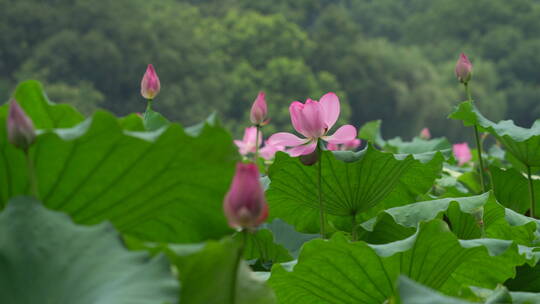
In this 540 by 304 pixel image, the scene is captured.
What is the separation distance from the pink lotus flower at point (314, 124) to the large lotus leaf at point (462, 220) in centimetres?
13

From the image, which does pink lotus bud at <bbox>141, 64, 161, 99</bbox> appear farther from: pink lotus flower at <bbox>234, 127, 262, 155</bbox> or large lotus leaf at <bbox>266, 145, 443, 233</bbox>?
pink lotus flower at <bbox>234, 127, 262, 155</bbox>

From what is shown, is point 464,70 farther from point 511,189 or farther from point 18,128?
point 18,128

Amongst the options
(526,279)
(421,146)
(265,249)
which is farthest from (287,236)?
(421,146)

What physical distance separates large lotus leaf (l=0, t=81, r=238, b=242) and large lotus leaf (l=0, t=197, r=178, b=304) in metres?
0.06

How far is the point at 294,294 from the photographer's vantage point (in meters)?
0.82

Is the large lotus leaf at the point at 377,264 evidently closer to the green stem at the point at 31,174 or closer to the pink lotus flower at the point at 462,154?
the green stem at the point at 31,174

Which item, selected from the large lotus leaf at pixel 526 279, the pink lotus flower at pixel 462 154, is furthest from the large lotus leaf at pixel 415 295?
the pink lotus flower at pixel 462 154

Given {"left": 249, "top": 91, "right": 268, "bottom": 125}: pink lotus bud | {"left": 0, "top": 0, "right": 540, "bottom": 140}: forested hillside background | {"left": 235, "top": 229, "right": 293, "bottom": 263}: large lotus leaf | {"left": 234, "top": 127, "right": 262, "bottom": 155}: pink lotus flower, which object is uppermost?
{"left": 249, "top": 91, "right": 268, "bottom": 125}: pink lotus bud

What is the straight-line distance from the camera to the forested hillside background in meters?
22.8

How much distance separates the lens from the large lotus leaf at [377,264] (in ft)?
2.49

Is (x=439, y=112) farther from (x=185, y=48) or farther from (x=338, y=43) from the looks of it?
(x=185, y=48)

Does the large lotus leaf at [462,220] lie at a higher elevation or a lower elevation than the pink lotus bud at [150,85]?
lower

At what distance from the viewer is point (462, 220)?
1028 mm

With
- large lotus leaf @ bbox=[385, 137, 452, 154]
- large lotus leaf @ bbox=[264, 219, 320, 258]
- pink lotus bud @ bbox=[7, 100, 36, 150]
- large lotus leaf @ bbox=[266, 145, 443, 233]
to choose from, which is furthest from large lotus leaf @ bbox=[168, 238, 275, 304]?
large lotus leaf @ bbox=[385, 137, 452, 154]
